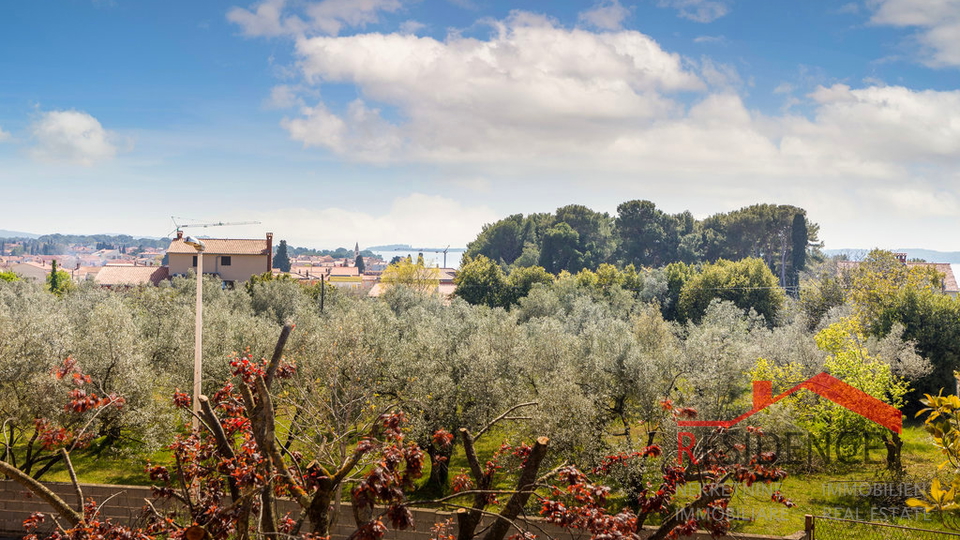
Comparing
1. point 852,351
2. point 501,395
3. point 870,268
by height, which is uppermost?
point 870,268

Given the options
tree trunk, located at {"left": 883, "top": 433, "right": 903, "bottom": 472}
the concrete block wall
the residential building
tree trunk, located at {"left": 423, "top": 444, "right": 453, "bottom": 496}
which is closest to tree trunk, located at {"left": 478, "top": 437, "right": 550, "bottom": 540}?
the concrete block wall

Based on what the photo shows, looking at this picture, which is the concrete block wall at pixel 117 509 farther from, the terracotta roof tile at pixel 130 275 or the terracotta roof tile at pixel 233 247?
the terracotta roof tile at pixel 130 275

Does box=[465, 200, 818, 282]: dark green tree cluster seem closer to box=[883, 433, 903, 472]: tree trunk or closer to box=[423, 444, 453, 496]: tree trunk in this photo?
box=[883, 433, 903, 472]: tree trunk

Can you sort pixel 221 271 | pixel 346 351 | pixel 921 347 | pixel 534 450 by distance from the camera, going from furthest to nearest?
pixel 221 271
pixel 921 347
pixel 346 351
pixel 534 450

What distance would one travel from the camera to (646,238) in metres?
88.6

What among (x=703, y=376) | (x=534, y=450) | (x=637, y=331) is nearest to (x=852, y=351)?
(x=703, y=376)

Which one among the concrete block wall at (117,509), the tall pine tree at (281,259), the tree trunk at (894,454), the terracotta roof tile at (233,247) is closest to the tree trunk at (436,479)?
the concrete block wall at (117,509)

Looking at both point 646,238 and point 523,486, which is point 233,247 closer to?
point 646,238

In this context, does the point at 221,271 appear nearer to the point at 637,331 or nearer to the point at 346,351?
the point at 637,331

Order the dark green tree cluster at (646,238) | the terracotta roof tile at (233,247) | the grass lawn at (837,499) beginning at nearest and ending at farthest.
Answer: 1. the grass lawn at (837,499)
2. the terracotta roof tile at (233,247)
3. the dark green tree cluster at (646,238)

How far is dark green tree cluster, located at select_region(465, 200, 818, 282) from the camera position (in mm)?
81875

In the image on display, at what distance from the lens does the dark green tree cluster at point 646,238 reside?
81875mm

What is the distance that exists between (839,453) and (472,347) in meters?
12.2

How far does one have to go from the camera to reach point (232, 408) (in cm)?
689
